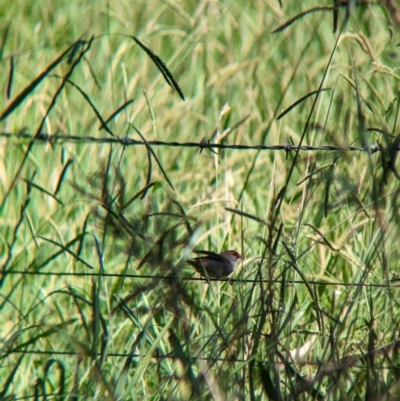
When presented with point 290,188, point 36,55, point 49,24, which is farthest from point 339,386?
point 49,24

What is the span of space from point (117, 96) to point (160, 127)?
78cm

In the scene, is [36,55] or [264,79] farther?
[36,55]

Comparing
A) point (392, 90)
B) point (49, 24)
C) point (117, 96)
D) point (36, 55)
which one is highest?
point (49, 24)

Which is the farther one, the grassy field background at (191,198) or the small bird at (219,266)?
the small bird at (219,266)

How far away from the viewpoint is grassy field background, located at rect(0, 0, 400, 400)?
1.92 meters

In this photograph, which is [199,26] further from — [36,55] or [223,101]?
[36,55]

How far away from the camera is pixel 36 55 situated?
5262 mm

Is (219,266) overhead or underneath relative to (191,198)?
underneath

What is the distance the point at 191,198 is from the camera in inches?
154

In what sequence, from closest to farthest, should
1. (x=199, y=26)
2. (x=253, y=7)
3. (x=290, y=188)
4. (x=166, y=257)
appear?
(x=166, y=257), (x=290, y=188), (x=199, y=26), (x=253, y=7)

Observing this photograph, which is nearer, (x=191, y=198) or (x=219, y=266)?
(x=219, y=266)

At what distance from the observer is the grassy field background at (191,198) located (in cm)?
192

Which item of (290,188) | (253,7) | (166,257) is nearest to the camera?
(166,257)

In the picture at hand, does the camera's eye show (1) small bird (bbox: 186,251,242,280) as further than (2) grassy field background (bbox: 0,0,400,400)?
Yes
